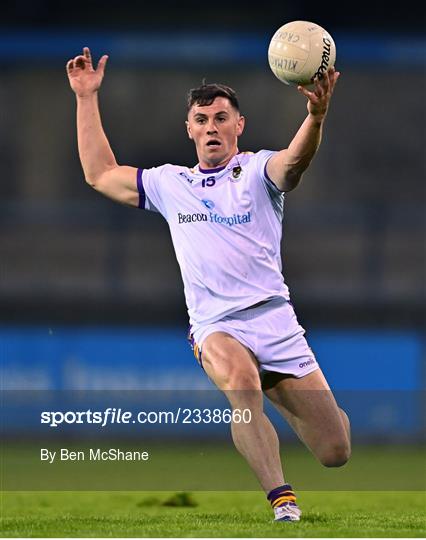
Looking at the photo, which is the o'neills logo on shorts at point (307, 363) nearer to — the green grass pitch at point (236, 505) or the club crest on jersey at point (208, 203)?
the green grass pitch at point (236, 505)

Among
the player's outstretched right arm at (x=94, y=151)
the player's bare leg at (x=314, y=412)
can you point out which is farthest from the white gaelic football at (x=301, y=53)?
the player's bare leg at (x=314, y=412)

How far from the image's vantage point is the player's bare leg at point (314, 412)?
7.73m

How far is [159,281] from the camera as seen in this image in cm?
1738

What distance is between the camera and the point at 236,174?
7.68 metres

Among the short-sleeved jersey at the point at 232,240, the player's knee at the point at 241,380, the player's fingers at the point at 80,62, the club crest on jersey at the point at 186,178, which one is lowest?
the player's knee at the point at 241,380

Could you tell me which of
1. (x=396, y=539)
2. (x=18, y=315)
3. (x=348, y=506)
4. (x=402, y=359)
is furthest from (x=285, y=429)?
(x=396, y=539)

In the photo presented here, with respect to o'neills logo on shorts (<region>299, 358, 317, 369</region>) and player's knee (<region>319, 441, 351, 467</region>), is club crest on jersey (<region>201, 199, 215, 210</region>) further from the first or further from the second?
player's knee (<region>319, 441, 351, 467</region>)

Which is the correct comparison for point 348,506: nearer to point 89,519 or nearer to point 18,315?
point 89,519

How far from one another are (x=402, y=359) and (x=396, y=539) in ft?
28.0

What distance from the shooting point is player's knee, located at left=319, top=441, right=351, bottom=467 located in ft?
25.6

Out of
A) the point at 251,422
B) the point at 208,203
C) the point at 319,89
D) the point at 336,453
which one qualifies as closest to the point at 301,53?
the point at 319,89

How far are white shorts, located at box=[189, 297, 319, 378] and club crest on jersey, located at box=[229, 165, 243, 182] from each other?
27.6 inches

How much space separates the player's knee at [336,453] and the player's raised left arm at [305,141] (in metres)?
1.49
